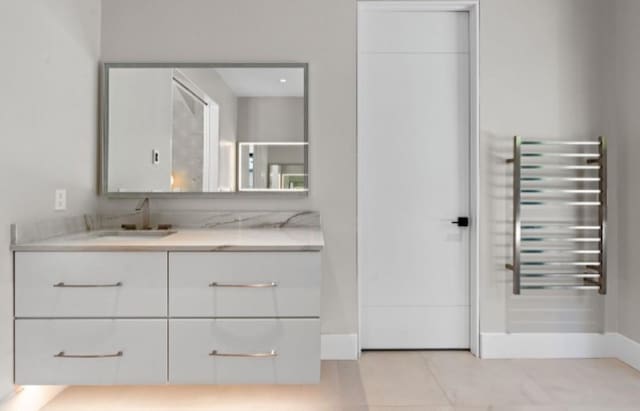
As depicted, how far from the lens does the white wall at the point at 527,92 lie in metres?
2.64

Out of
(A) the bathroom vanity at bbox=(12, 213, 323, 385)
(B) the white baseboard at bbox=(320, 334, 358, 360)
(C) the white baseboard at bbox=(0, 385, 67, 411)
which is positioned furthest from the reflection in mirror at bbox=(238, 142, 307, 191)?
(C) the white baseboard at bbox=(0, 385, 67, 411)

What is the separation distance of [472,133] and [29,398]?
2660mm

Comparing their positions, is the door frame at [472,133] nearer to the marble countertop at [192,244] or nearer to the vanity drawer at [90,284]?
the marble countertop at [192,244]

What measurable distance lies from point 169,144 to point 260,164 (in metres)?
0.54

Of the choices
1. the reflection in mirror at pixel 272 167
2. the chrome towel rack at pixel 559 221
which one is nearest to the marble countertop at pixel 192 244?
the reflection in mirror at pixel 272 167

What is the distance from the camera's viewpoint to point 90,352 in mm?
1846

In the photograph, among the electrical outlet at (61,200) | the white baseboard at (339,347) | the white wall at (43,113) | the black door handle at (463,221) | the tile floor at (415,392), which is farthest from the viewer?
the black door handle at (463,221)

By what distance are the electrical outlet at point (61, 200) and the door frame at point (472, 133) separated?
1.56 metres

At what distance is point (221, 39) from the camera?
2.61 m

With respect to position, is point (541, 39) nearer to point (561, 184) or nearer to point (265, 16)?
point (561, 184)

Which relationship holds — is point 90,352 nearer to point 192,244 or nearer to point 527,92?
point 192,244

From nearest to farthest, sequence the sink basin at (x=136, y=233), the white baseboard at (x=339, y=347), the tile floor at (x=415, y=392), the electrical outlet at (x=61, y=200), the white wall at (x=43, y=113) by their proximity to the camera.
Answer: the white wall at (x=43, y=113), the tile floor at (x=415, y=392), the electrical outlet at (x=61, y=200), the sink basin at (x=136, y=233), the white baseboard at (x=339, y=347)

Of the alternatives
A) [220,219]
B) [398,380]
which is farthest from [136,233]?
[398,380]

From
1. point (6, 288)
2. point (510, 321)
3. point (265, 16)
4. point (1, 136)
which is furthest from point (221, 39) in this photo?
point (510, 321)
